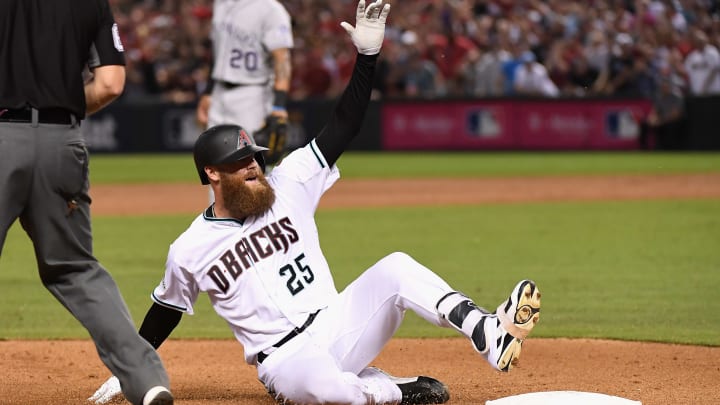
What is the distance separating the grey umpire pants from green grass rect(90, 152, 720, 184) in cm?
1466

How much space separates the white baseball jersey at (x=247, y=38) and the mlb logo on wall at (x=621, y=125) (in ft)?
47.6

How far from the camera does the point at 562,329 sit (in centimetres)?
763

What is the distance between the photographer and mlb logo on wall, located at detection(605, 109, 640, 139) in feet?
74.8

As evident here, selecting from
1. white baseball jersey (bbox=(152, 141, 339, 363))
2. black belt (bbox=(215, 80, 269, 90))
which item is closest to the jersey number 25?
white baseball jersey (bbox=(152, 141, 339, 363))

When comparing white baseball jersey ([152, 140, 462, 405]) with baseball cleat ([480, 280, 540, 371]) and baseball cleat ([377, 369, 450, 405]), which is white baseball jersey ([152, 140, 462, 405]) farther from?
baseball cleat ([480, 280, 540, 371])

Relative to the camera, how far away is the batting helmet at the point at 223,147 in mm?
5082

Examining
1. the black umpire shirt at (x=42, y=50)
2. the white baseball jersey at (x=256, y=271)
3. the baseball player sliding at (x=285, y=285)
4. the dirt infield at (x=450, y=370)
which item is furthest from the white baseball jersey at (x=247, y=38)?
the black umpire shirt at (x=42, y=50)

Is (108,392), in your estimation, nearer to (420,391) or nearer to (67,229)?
(67,229)

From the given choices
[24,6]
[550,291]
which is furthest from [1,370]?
[550,291]

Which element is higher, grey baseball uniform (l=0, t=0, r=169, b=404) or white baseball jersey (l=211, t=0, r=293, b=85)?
grey baseball uniform (l=0, t=0, r=169, b=404)

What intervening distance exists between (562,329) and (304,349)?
3035 millimetres

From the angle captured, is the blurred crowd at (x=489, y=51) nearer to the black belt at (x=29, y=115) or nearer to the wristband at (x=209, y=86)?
the wristband at (x=209, y=86)

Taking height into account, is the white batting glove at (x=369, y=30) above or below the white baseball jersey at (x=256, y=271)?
above

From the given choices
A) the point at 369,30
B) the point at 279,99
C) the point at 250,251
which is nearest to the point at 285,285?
the point at 250,251
